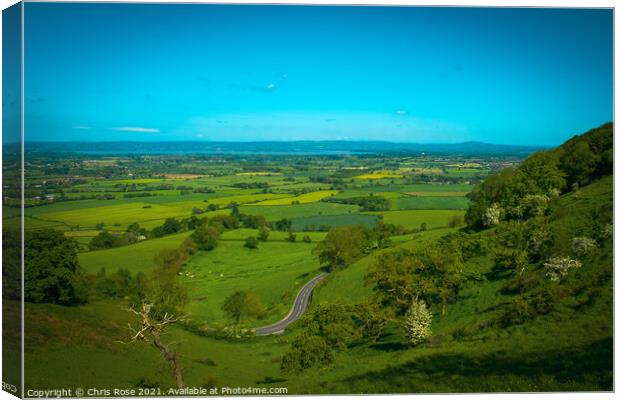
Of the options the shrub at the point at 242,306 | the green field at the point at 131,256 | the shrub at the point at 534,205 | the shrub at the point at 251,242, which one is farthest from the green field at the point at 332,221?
the shrub at the point at 534,205

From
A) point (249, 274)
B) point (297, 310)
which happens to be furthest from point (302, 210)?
point (297, 310)

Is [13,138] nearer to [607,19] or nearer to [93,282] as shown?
[93,282]

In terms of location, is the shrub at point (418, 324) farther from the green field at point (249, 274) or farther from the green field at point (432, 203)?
Result: the green field at point (432, 203)

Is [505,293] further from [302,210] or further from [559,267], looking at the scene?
[302,210]

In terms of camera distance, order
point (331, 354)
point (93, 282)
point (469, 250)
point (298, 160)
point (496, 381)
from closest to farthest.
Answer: point (496, 381) < point (331, 354) < point (93, 282) < point (469, 250) < point (298, 160)

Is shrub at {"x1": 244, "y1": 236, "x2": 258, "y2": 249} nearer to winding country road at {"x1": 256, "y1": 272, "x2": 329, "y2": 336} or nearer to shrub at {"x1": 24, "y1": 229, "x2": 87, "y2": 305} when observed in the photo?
winding country road at {"x1": 256, "y1": 272, "x2": 329, "y2": 336}

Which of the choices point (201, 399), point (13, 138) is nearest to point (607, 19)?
point (201, 399)
